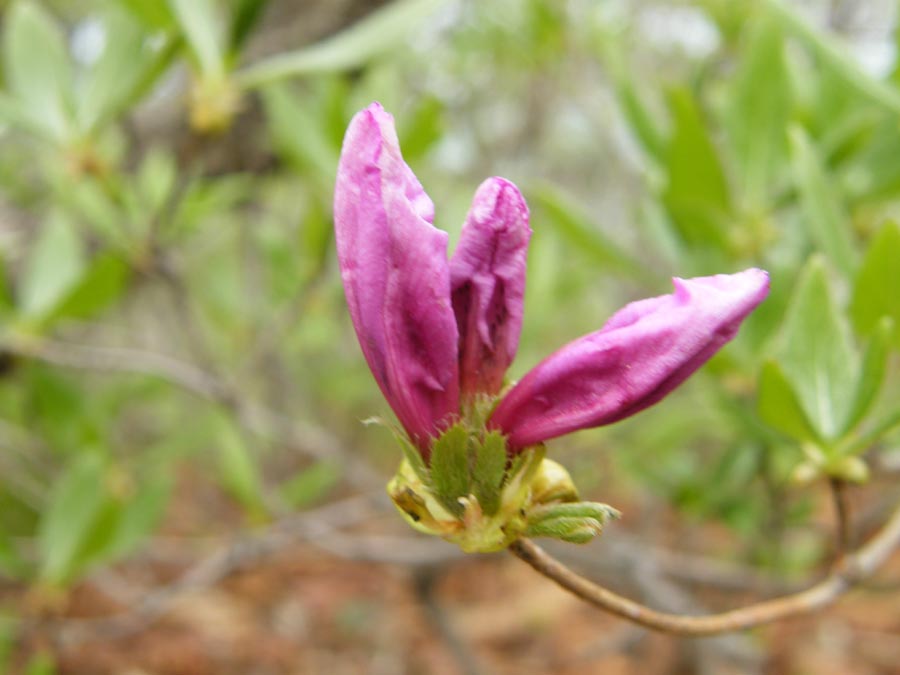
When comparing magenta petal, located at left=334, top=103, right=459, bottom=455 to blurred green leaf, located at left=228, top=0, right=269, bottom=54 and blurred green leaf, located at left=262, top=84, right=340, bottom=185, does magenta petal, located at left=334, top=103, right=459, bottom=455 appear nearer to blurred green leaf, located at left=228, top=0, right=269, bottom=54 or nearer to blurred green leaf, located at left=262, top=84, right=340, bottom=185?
blurred green leaf, located at left=228, top=0, right=269, bottom=54

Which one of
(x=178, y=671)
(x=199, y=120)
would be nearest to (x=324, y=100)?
(x=199, y=120)

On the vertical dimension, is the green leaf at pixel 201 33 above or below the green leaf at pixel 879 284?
above

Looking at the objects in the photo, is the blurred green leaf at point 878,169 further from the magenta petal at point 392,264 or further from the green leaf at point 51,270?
the green leaf at point 51,270

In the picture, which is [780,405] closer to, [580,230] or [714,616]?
[714,616]

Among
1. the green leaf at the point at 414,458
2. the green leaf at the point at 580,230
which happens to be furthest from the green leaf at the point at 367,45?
the green leaf at the point at 414,458

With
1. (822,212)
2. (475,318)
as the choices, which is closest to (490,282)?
(475,318)

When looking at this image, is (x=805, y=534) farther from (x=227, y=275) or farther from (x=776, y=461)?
(x=227, y=275)
